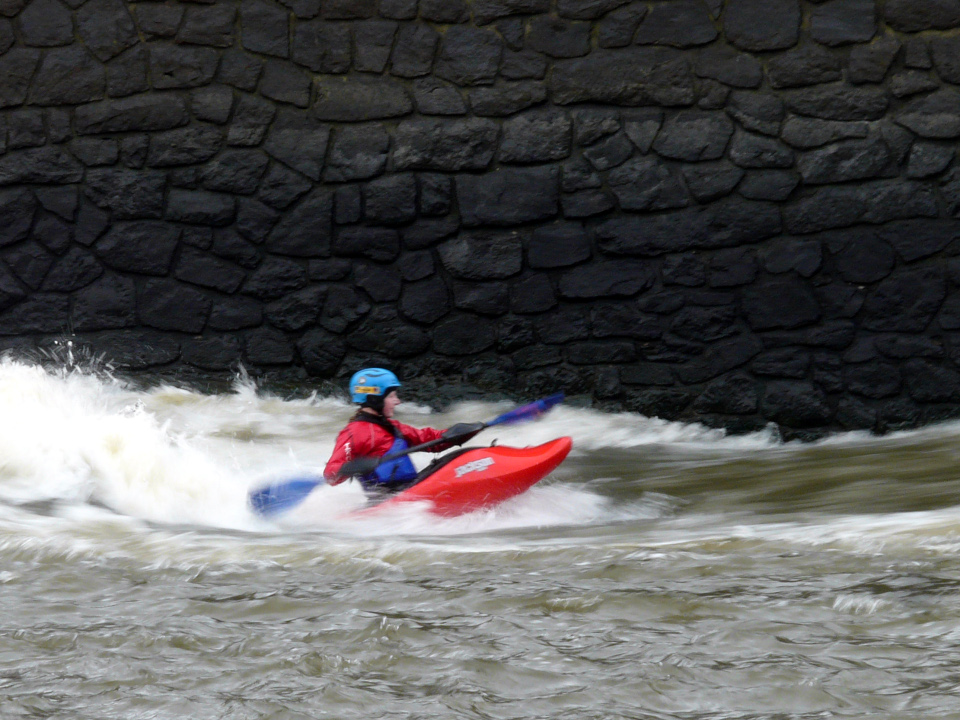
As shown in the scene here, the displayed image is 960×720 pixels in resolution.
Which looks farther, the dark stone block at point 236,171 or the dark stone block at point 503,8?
Answer: the dark stone block at point 236,171

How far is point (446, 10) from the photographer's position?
7.00 metres

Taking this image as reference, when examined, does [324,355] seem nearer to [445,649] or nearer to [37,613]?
[37,613]

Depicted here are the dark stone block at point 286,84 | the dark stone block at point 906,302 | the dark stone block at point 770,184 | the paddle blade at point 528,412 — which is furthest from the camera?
the dark stone block at point 286,84

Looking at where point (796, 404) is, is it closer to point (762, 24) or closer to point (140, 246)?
point (762, 24)

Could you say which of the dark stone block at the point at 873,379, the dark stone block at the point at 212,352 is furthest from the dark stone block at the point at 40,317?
the dark stone block at the point at 873,379

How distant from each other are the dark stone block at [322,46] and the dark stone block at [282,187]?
26.5 inches

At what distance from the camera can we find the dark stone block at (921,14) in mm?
6641

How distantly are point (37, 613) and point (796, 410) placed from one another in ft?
15.6

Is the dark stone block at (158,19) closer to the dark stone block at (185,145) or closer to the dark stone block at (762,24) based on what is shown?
the dark stone block at (185,145)

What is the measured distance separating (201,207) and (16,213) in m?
1.23

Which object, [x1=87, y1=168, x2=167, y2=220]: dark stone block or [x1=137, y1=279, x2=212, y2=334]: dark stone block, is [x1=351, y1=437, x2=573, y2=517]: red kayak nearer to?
[x1=137, y1=279, x2=212, y2=334]: dark stone block

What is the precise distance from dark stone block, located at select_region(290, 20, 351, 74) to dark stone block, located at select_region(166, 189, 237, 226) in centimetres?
101

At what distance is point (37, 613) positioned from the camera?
3471 mm

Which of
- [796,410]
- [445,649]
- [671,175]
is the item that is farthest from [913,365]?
[445,649]
